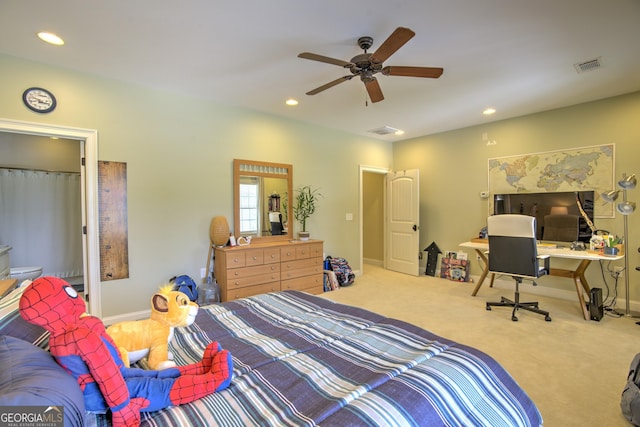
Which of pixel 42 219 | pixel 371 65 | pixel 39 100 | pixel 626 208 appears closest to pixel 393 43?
pixel 371 65

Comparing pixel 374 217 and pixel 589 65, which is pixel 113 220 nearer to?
pixel 374 217

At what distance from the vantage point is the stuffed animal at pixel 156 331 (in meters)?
1.20

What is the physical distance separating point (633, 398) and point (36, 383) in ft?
9.09

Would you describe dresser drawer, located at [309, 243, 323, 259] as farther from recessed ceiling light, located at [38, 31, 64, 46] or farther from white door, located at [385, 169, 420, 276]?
recessed ceiling light, located at [38, 31, 64, 46]

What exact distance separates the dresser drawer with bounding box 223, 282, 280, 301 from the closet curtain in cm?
280

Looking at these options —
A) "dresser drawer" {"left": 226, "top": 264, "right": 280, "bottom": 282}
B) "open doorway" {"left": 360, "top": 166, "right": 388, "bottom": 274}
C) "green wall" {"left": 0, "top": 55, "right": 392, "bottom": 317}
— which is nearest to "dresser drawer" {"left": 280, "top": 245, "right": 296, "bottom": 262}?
"dresser drawer" {"left": 226, "top": 264, "right": 280, "bottom": 282}

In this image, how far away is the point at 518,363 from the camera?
2414 millimetres

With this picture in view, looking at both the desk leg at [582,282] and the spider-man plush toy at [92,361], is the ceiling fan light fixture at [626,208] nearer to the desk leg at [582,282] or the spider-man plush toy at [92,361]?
the desk leg at [582,282]

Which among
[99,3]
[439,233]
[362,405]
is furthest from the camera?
[439,233]

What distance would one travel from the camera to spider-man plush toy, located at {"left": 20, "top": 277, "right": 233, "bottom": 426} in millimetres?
868

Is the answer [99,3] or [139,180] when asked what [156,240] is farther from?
[99,3]

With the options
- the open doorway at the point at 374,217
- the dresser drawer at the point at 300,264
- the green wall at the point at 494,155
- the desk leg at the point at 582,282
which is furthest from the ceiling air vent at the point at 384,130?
the desk leg at the point at 582,282

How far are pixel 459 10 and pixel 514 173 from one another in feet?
10.9

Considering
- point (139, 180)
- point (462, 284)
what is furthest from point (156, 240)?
point (462, 284)
